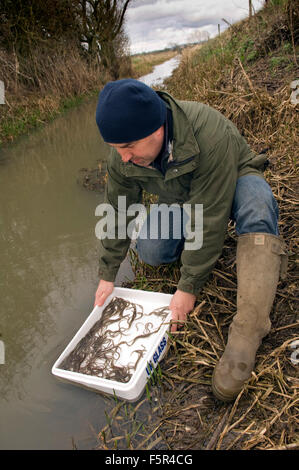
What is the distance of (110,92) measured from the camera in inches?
61.4

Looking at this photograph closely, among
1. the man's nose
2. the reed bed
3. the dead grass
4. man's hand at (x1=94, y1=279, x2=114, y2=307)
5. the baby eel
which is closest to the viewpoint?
the reed bed

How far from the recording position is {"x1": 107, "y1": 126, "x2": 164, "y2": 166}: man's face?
67.1 inches

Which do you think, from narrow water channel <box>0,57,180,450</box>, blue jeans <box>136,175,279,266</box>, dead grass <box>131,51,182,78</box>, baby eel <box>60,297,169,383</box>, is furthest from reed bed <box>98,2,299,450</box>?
dead grass <box>131,51,182,78</box>

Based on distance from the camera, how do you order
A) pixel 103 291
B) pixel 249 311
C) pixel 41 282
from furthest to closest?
1. pixel 41 282
2. pixel 103 291
3. pixel 249 311

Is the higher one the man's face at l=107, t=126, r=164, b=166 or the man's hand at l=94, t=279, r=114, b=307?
the man's face at l=107, t=126, r=164, b=166

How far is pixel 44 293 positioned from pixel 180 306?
120 centimetres

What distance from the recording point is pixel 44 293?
2697 mm

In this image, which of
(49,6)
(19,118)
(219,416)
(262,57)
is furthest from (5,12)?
(219,416)

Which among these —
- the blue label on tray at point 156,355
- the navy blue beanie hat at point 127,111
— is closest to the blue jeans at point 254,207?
the navy blue beanie hat at point 127,111

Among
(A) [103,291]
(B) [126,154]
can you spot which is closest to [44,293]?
(A) [103,291]

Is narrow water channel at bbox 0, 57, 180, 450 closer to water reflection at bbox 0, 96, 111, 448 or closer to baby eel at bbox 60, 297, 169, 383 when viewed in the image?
water reflection at bbox 0, 96, 111, 448

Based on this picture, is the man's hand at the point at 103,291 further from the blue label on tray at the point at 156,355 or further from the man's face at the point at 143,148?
the man's face at the point at 143,148

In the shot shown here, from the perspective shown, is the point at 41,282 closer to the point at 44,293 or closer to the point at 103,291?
the point at 44,293
